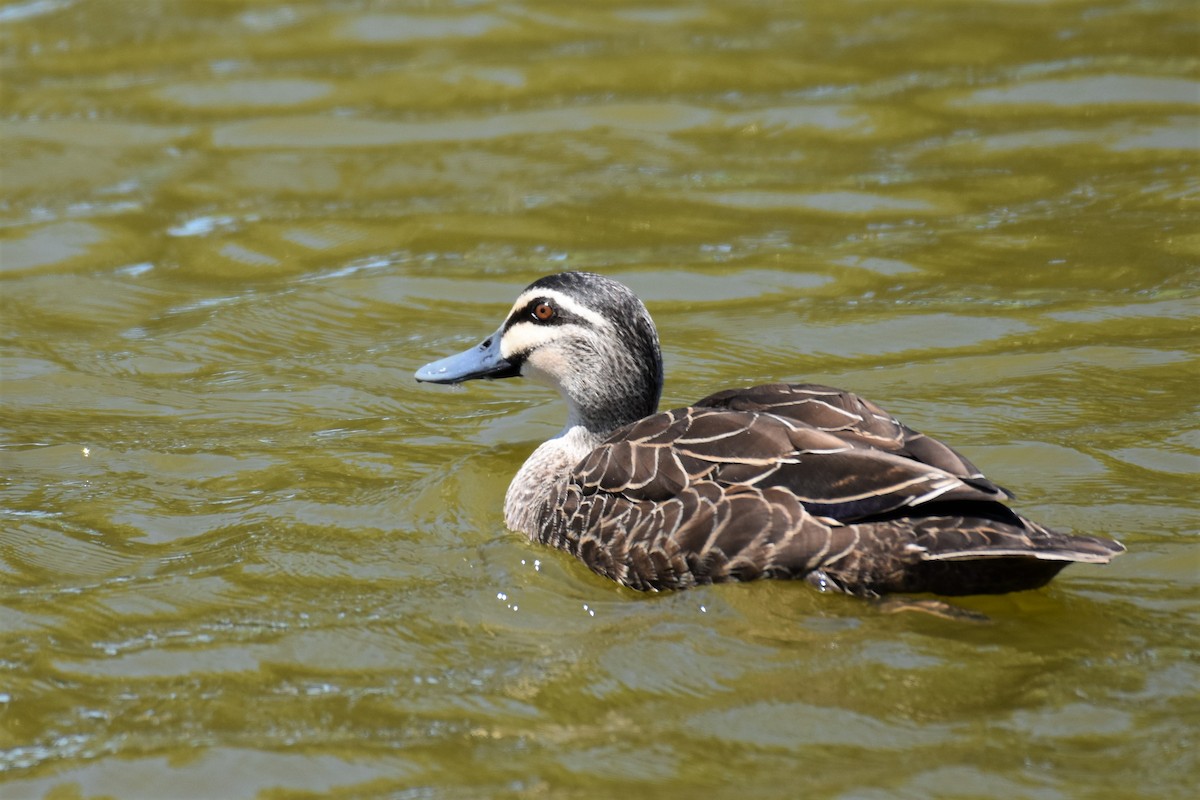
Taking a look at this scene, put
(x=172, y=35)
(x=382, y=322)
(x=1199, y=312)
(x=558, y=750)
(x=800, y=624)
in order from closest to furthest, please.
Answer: (x=558, y=750) < (x=800, y=624) < (x=1199, y=312) < (x=382, y=322) < (x=172, y=35)

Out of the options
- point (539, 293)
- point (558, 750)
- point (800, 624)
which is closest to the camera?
point (558, 750)

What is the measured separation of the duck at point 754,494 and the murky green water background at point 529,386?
0.18m

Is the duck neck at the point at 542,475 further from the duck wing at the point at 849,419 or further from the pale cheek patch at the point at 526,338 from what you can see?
the duck wing at the point at 849,419

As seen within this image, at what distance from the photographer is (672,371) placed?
32.6 feet

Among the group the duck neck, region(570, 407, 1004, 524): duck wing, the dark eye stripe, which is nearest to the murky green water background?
the duck neck

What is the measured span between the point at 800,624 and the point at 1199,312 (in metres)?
4.47

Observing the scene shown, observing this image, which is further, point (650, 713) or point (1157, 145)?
point (1157, 145)

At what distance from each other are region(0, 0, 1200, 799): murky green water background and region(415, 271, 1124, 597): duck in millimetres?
183

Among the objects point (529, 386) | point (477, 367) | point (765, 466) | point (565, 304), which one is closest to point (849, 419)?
point (765, 466)

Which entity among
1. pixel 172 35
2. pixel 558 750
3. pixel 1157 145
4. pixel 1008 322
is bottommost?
pixel 558 750

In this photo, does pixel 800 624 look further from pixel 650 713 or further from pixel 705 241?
pixel 705 241

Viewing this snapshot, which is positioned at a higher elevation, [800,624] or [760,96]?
[760,96]

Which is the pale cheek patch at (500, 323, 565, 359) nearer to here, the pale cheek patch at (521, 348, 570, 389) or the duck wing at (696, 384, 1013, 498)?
the pale cheek patch at (521, 348, 570, 389)

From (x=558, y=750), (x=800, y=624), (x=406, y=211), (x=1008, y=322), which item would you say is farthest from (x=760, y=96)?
(x=558, y=750)
